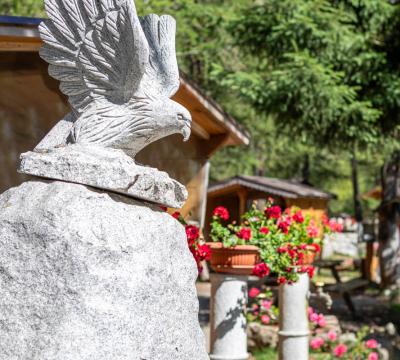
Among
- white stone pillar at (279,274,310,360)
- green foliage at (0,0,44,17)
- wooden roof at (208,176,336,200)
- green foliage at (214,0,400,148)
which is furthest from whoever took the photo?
wooden roof at (208,176,336,200)

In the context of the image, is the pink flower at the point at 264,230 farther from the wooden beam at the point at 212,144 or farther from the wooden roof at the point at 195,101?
the wooden beam at the point at 212,144

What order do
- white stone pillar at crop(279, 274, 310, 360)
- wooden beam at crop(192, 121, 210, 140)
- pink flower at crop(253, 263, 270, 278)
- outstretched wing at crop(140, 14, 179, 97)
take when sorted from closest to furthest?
outstretched wing at crop(140, 14, 179, 97) → pink flower at crop(253, 263, 270, 278) → white stone pillar at crop(279, 274, 310, 360) → wooden beam at crop(192, 121, 210, 140)

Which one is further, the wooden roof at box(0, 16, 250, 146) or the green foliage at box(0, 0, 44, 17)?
the green foliage at box(0, 0, 44, 17)

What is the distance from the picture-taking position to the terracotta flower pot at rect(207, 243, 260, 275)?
556 cm

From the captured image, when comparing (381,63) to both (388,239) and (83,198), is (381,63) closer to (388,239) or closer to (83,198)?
(388,239)

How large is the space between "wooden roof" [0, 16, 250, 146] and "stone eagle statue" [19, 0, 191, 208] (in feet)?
5.27

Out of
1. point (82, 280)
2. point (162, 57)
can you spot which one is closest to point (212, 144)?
point (162, 57)

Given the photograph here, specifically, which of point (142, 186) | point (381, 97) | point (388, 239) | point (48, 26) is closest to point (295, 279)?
point (142, 186)

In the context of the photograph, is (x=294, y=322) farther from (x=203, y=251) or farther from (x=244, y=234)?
(x=203, y=251)

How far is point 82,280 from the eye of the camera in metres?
2.73

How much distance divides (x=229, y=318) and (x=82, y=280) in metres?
3.16

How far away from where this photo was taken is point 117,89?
320 cm

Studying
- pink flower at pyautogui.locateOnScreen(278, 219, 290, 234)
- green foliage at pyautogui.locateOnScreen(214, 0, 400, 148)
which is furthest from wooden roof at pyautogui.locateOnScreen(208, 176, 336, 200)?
pink flower at pyautogui.locateOnScreen(278, 219, 290, 234)

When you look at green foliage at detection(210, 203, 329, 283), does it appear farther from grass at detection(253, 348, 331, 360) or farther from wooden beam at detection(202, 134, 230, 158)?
grass at detection(253, 348, 331, 360)
